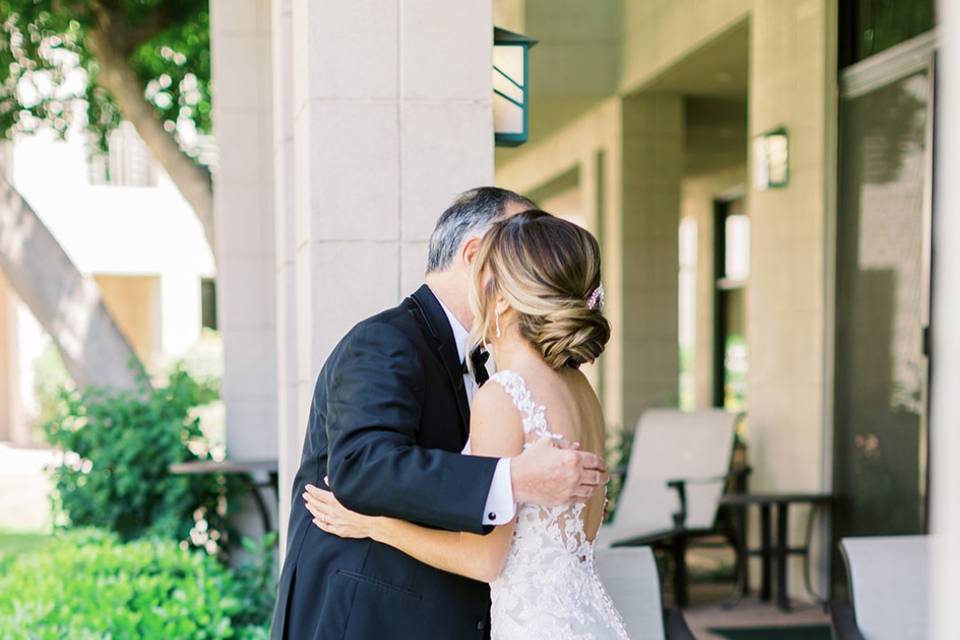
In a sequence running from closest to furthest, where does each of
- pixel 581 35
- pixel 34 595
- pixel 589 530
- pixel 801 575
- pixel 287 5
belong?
pixel 589 530, pixel 287 5, pixel 34 595, pixel 801 575, pixel 581 35

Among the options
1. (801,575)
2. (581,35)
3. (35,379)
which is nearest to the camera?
(801,575)

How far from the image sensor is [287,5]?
337 cm

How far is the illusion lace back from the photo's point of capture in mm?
2010

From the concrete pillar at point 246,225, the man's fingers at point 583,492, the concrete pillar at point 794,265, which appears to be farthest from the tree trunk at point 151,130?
the man's fingers at point 583,492

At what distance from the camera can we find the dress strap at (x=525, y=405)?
1.88 metres

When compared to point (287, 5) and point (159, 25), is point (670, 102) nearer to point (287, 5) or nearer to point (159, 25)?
point (159, 25)

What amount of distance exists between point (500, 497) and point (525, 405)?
17cm

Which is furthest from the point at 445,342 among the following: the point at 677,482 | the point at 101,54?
the point at 101,54

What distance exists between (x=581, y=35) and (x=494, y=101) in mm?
6876

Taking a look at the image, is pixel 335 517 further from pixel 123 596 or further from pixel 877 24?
pixel 877 24

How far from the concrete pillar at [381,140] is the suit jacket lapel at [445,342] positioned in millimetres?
721

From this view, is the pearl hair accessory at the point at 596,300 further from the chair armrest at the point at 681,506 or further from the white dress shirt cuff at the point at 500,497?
the chair armrest at the point at 681,506

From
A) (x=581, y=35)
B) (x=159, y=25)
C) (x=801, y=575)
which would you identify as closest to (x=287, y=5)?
(x=801, y=575)

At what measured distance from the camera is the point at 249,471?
527 centimetres
